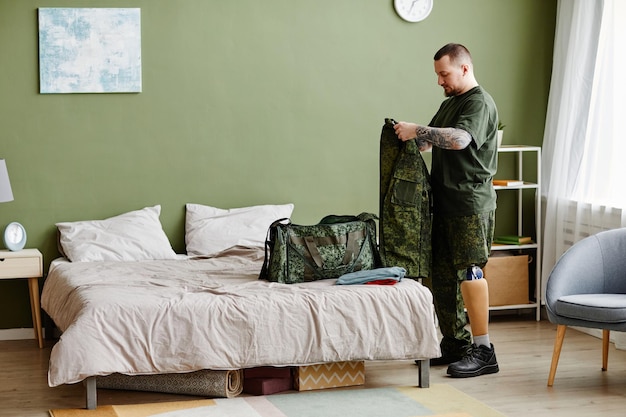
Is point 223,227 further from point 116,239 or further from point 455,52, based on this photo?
point 455,52

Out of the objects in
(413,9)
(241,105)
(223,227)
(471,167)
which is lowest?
(223,227)

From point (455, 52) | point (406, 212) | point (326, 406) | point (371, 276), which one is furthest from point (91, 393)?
point (455, 52)

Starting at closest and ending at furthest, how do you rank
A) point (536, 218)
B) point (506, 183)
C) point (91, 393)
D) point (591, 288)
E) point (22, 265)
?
point (91, 393)
point (591, 288)
point (22, 265)
point (506, 183)
point (536, 218)

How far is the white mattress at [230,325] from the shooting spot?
12.2ft

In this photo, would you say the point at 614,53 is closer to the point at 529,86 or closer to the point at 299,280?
the point at 529,86

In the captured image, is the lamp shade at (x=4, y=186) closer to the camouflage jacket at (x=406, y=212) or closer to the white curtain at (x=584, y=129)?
the camouflage jacket at (x=406, y=212)

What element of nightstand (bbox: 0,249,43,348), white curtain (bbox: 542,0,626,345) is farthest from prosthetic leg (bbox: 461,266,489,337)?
nightstand (bbox: 0,249,43,348)

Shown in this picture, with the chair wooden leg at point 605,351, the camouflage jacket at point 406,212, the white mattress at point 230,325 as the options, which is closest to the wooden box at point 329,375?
the white mattress at point 230,325

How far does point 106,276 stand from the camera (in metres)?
4.48

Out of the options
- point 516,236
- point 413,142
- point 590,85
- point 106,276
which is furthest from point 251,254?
point 590,85

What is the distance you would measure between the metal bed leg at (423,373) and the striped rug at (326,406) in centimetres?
6

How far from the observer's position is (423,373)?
4148 mm

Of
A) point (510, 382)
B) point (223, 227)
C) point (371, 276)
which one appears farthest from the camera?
point (223, 227)

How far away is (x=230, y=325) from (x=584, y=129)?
274 centimetres
